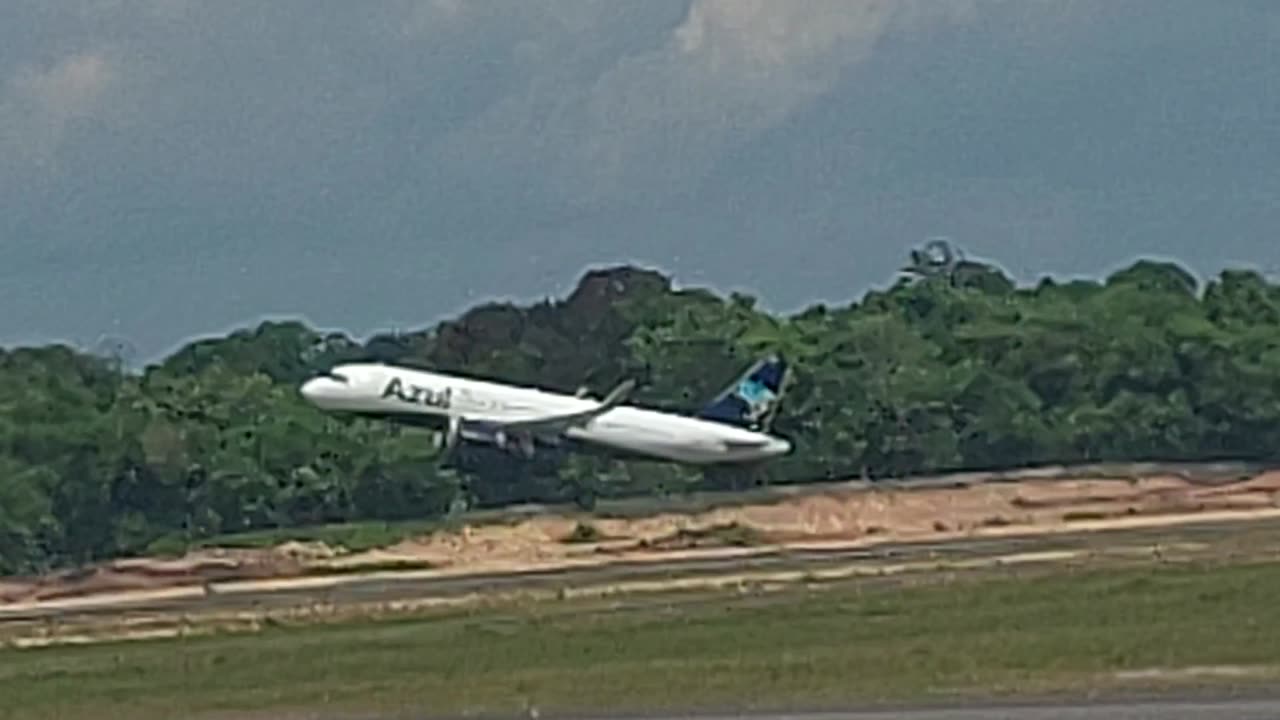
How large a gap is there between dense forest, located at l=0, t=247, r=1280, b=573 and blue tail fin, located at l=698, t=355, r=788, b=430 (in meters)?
2.04

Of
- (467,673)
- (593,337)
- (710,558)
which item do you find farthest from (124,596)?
(593,337)

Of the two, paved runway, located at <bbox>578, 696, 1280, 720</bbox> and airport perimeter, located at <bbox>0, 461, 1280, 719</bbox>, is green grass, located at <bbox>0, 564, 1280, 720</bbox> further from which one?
paved runway, located at <bbox>578, 696, 1280, 720</bbox>

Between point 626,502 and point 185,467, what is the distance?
16.2 m

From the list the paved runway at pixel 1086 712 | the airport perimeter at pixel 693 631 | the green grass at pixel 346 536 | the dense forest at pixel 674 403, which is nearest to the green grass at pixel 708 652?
the airport perimeter at pixel 693 631

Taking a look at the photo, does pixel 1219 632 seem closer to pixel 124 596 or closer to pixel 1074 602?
pixel 1074 602

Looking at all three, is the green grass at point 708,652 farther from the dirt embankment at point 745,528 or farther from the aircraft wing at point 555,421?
the aircraft wing at point 555,421

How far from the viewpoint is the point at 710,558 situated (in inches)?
3610

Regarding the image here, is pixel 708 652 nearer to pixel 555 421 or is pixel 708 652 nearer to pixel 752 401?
pixel 555 421

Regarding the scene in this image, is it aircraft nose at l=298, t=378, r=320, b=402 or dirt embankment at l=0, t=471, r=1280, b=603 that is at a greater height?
aircraft nose at l=298, t=378, r=320, b=402

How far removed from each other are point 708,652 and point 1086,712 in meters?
17.2

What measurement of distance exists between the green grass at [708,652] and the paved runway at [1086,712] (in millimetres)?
2534

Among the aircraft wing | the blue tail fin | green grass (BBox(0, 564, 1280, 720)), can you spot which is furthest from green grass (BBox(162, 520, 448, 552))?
green grass (BBox(0, 564, 1280, 720))

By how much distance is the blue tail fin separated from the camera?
130 m

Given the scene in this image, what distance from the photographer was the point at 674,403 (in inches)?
5778
